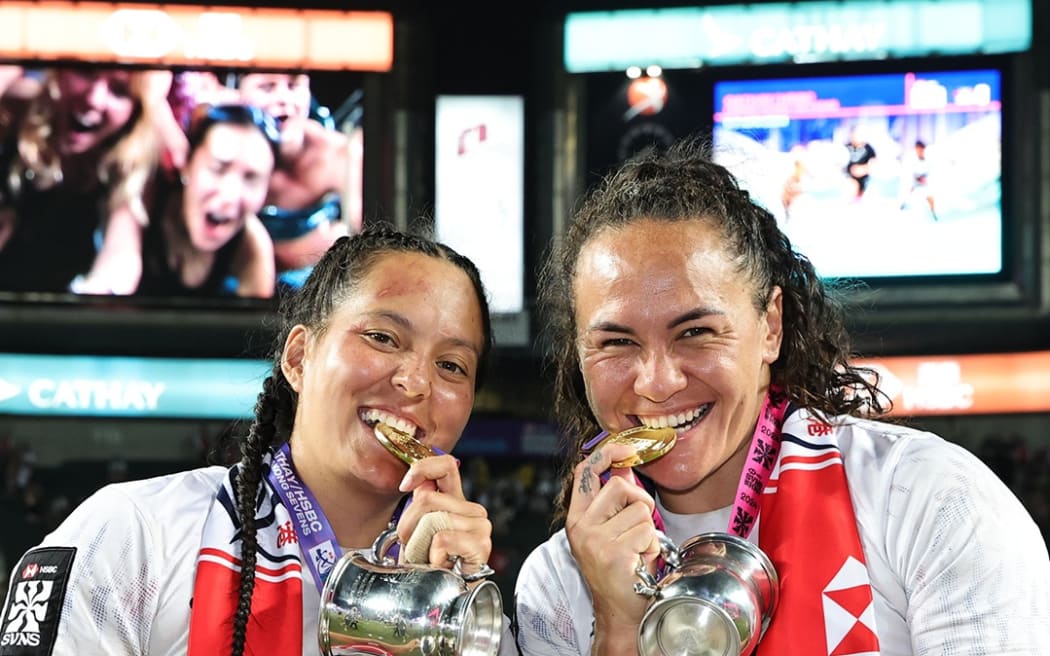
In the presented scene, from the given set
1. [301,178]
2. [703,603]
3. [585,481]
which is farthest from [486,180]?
[703,603]

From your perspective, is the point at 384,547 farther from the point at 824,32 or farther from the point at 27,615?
the point at 824,32

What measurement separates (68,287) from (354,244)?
957 cm

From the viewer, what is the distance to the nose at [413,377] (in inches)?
126

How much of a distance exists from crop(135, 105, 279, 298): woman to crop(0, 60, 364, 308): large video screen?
0.01 meters

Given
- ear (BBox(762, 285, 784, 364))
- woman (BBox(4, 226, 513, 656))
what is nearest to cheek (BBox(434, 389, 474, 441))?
woman (BBox(4, 226, 513, 656))

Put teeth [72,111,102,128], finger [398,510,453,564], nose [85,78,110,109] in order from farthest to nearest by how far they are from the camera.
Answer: nose [85,78,110,109] → teeth [72,111,102,128] → finger [398,510,453,564]

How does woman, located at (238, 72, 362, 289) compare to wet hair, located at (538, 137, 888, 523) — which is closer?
wet hair, located at (538, 137, 888, 523)

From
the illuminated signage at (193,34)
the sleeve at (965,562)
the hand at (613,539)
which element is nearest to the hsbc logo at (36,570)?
the hand at (613,539)

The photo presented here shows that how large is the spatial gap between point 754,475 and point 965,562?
0.54 m

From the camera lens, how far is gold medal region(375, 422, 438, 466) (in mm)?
3076

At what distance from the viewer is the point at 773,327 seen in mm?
3254

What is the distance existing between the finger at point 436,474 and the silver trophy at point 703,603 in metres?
0.46

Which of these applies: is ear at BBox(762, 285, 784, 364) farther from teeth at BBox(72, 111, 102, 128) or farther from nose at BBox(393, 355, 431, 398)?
teeth at BBox(72, 111, 102, 128)

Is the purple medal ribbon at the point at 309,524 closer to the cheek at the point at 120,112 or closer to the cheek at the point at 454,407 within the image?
the cheek at the point at 454,407
